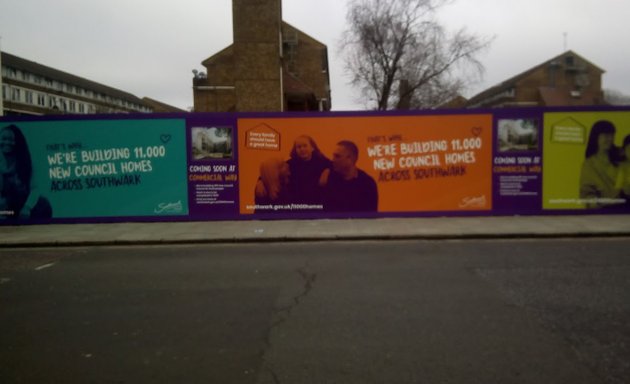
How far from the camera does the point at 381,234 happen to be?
379 inches

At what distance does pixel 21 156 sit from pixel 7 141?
52 cm

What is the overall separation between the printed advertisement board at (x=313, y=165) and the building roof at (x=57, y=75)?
76.6m

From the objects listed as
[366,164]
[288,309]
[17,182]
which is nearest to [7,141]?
[17,182]

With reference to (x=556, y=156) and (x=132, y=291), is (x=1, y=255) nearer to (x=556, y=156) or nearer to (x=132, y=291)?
(x=132, y=291)

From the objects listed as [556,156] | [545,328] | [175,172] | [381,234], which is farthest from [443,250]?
[175,172]

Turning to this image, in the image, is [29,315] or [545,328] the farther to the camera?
[29,315]

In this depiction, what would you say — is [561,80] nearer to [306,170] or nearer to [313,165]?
[313,165]

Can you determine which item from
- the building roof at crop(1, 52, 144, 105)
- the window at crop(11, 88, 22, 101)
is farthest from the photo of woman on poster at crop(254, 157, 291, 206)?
the building roof at crop(1, 52, 144, 105)

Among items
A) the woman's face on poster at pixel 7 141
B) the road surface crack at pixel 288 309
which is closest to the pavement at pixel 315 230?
the woman's face on poster at pixel 7 141

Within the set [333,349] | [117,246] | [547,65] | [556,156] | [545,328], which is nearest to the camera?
[333,349]

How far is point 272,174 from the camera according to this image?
11.9 m

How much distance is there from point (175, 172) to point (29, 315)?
7071 mm

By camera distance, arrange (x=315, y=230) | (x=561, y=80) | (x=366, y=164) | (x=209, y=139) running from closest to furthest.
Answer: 1. (x=315, y=230)
2. (x=209, y=139)
3. (x=366, y=164)
4. (x=561, y=80)

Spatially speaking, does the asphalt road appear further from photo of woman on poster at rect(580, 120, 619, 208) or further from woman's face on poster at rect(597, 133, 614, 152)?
woman's face on poster at rect(597, 133, 614, 152)
